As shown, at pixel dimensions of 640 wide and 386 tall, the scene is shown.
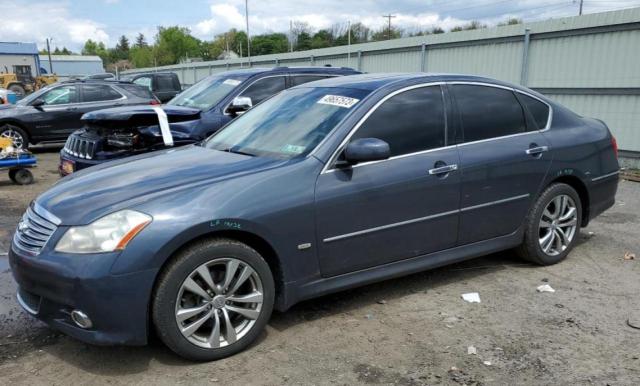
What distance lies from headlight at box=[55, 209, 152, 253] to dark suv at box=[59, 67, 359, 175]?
3250 millimetres

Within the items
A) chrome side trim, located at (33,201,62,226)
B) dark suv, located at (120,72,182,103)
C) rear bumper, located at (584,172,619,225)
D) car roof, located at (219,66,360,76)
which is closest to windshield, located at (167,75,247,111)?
car roof, located at (219,66,360,76)

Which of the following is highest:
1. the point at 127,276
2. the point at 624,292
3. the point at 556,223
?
the point at 127,276

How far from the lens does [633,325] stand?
3.83 m

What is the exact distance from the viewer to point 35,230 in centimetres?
332

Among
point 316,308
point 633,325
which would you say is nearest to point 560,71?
point 633,325

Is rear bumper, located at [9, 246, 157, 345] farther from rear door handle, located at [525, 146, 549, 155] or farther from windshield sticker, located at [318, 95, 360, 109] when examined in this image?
rear door handle, located at [525, 146, 549, 155]

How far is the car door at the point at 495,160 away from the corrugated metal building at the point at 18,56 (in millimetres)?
73958

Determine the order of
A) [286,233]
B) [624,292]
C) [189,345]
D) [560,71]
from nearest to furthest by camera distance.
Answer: [189,345]
[286,233]
[624,292]
[560,71]

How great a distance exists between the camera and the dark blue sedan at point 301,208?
3.09m

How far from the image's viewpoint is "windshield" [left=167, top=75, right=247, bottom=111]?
777cm

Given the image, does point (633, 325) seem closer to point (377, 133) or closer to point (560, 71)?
point (377, 133)

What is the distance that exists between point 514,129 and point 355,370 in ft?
8.61

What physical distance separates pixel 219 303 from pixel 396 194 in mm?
1459

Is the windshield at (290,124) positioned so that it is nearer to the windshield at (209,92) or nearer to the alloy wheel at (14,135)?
the windshield at (209,92)
